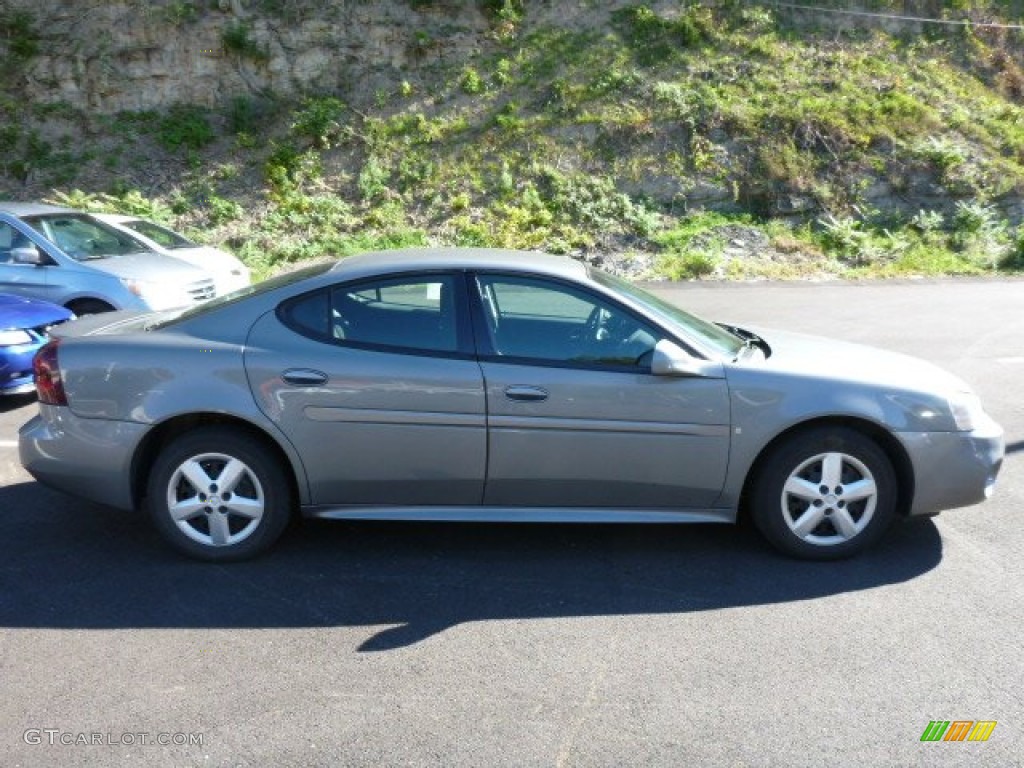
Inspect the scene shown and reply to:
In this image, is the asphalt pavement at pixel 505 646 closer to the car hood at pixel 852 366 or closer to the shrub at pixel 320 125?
the car hood at pixel 852 366

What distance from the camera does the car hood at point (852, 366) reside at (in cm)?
513

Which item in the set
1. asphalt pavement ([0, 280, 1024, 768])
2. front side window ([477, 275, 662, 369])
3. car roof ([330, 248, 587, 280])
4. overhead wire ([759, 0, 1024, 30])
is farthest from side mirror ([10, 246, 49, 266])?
overhead wire ([759, 0, 1024, 30])

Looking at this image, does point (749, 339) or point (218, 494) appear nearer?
point (218, 494)

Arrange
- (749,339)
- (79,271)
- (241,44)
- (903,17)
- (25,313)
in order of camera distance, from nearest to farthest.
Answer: (749,339)
(25,313)
(79,271)
(241,44)
(903,17)

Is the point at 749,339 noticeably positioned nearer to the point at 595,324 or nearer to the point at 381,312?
the point at 595,324

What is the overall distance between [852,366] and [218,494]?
3.14m

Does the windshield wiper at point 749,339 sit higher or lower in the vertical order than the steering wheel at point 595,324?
lower

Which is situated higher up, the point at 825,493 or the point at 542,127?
the point at 542,127

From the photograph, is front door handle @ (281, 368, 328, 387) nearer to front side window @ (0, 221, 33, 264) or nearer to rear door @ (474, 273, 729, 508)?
rear door @ (474, 273, 729, 508)

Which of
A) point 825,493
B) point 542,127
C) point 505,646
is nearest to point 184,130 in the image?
point 542,127

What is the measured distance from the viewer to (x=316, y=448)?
504 cm

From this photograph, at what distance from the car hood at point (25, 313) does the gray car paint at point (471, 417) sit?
340 cm

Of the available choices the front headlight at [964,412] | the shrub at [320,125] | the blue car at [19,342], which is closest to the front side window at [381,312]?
the front headlight at [964,412]

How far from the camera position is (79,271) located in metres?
10.3
